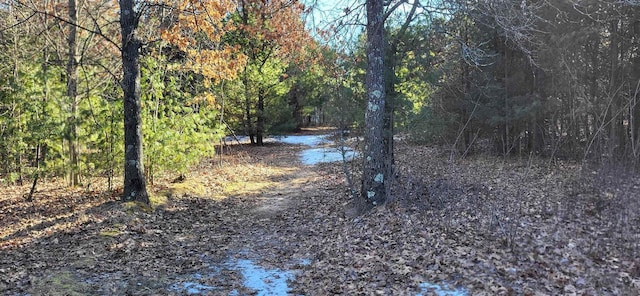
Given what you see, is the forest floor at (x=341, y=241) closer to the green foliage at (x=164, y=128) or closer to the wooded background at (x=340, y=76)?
the green foliage at (x=164, y=128)

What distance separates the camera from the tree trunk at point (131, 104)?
Answer: 782 cm

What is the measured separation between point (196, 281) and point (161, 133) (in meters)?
5.19

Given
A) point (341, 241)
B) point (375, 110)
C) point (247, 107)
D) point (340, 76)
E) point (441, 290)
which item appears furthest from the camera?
point (247, 107)

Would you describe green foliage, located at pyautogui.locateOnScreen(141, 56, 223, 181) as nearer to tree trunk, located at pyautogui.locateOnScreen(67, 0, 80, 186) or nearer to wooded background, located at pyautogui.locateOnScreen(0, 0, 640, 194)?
wooded background, located at pyautogui.locateOnScreen(0, 0, 640, 194)

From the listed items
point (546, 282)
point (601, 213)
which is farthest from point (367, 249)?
point (601, 213)

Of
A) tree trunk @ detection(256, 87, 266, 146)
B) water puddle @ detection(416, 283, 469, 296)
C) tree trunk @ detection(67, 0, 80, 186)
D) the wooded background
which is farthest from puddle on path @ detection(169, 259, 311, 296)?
tree trunk @ detection(256, 87, 266, 146)

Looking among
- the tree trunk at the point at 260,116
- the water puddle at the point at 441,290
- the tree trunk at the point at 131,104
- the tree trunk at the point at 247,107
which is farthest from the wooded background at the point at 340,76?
the tree trunk at the point at 260,116

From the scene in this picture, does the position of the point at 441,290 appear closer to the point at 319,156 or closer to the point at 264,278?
the point at 264,278

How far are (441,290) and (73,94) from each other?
8.70 meters

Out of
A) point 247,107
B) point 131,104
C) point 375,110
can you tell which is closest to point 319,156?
point 247,107

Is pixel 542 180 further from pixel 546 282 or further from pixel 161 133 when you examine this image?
pixel 161 133

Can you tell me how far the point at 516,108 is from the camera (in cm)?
1226

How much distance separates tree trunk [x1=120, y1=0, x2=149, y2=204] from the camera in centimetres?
782

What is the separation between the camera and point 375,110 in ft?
25.1
